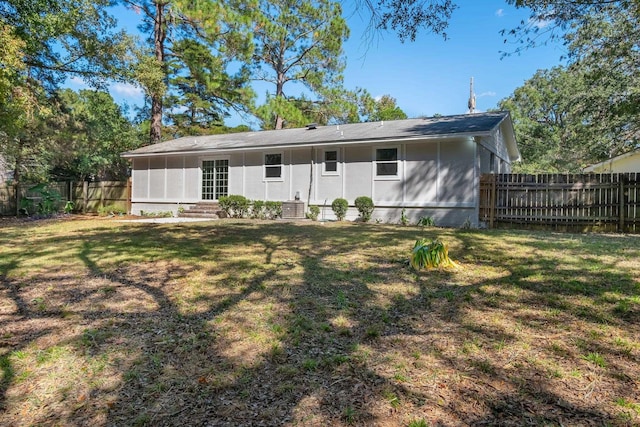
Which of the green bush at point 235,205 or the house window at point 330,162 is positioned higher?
the house window at point 330,162

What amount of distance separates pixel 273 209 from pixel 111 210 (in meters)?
8.70

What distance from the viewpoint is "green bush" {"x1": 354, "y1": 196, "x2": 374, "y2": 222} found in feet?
43.3

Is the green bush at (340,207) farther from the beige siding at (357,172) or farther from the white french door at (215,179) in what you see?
the white french door at (215,179)

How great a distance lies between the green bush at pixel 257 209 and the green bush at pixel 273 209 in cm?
16

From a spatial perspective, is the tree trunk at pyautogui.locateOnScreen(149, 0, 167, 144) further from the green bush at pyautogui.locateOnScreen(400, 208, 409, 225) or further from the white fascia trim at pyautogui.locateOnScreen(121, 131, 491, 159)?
the green bush at pyautogui.locateOnScreen(400, 208, 409, 225)

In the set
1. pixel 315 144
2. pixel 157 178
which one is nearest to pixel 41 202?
pixel 157 178

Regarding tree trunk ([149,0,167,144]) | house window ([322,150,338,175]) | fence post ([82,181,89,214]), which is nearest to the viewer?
house window ([322,150,338,175])

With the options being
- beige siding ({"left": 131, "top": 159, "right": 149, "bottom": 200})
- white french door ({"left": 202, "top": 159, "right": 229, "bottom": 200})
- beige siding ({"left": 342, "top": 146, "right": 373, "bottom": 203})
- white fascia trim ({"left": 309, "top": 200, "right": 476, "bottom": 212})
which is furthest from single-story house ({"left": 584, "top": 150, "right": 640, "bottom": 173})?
beige siding ({"left": 131, "top": 159, "right": 149, "bottom": 200})

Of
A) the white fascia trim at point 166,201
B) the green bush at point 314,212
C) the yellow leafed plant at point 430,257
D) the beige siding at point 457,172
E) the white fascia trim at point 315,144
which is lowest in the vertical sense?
the yellow leafed plant at point 430,257

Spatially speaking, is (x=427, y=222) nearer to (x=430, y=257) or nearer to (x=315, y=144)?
(x=315, y=144)

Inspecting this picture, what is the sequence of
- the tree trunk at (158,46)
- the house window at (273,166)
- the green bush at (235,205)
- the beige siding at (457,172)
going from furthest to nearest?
the tree trunk at (158,46) → the house window at (273,166) → the green bush at (235,205) → the beige siding at (457,172)

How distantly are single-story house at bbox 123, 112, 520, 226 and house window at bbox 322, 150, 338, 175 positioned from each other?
37 millimetres

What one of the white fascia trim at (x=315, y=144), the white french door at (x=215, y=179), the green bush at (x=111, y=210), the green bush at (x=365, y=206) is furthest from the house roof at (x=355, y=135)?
the green bush at (x=111, y=210)

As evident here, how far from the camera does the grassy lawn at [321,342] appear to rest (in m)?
2.30
